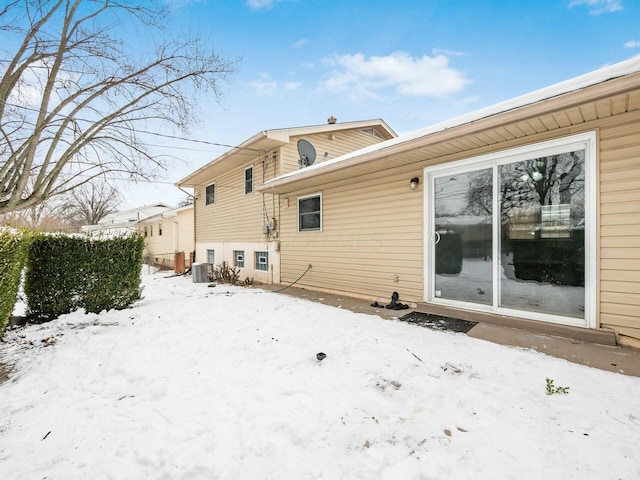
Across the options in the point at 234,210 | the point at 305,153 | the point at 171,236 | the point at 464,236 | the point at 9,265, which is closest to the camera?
the point at 9,265

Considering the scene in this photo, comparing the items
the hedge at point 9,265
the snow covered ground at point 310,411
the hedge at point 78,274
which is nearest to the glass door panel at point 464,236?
the snow covered ground at point 310,411

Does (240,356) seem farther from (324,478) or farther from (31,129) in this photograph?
(31,129)

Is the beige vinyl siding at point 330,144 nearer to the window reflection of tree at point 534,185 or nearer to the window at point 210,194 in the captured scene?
the window at point 210,194

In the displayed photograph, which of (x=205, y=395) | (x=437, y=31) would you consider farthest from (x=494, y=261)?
(x=437, y=31)

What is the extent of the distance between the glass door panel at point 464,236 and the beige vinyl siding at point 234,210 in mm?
5042

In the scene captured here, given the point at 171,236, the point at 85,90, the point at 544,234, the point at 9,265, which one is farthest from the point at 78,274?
the point at 171,236

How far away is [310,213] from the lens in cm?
752

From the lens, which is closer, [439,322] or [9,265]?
[9,265]

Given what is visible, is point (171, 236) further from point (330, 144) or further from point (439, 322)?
point (439, 322)

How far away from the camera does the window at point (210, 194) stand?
485 inches

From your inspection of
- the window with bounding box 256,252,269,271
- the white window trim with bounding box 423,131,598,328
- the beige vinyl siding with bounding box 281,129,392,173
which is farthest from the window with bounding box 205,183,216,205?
the white window trim with bounding box 423,131,598,328

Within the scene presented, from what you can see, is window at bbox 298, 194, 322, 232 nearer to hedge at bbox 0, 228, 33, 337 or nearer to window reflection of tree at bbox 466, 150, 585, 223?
window reflection of tree at bbox 466, 150, 585, 223

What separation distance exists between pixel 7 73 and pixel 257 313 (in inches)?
275

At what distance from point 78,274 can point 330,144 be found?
744cm
